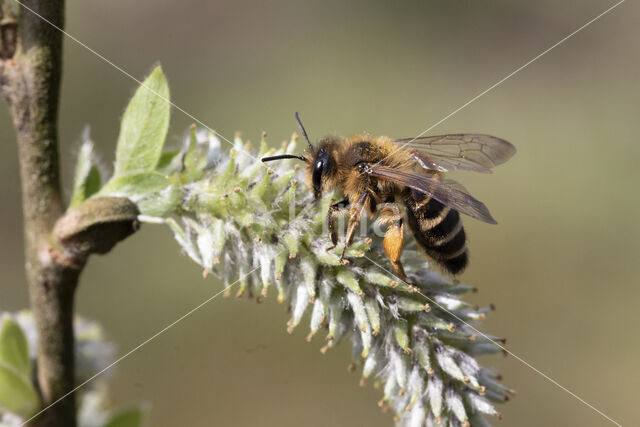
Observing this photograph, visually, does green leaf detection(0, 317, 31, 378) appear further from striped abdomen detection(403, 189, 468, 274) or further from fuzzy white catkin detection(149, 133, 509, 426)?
striped abdomen detection(403, 189, 468, 274)

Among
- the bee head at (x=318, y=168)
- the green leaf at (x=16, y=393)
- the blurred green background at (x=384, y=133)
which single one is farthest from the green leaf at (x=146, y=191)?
→ the blurred green background at (x=384, y=133)

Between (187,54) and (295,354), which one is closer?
(295,354)

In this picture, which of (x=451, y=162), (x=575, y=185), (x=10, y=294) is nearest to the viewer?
(x=451, y=162)

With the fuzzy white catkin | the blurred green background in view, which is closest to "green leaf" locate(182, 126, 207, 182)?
the fuzzy white catkin

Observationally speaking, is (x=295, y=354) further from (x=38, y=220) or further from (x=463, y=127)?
(x=38, y=220)

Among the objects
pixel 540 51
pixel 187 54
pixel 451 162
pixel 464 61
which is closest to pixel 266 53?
pixel 187 54

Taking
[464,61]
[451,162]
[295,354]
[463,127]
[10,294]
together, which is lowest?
[295,354]

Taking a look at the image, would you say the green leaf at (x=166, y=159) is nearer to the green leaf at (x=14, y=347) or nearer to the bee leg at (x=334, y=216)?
the bee leg at (x=334, y=216)
